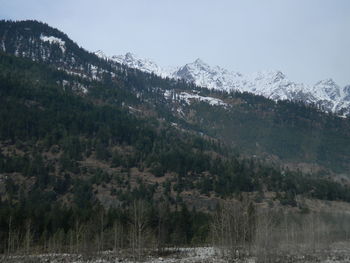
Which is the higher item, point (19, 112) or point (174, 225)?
point (19, 112)

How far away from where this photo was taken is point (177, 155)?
16575 centimetres

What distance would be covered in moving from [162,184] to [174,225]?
45111 millimetres

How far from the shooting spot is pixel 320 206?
132000 millimetres

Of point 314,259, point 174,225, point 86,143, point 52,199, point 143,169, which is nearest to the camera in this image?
point 314,259

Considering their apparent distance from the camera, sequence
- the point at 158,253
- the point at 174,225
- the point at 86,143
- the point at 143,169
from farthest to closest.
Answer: the point at 86,143 → the point at 143,169 → the point at 174,225 → the point at 158,253

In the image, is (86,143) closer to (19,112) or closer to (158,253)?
(19,112)

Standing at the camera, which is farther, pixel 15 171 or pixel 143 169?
pixel 143 169

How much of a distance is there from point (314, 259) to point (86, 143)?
400 feet

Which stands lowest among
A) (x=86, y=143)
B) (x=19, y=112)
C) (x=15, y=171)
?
(x=15, y=171)

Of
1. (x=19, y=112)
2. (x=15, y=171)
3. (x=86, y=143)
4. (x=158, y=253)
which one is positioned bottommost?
(x=158, y=253)

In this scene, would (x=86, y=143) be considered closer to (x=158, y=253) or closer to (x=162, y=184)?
(x=162, y=184)

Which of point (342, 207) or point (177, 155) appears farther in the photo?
point (177, 155)

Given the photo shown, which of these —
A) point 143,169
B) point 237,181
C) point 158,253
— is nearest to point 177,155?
point 143,169

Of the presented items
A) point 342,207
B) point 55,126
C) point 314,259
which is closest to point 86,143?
point 55,126
